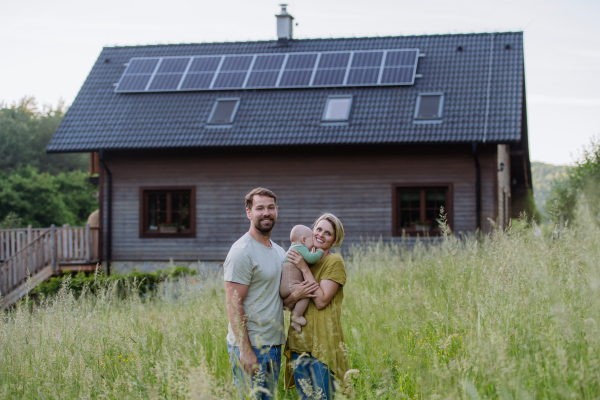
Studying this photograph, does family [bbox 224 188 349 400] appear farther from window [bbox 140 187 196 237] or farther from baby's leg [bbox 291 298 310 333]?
window [bbox 140 187 196 237]

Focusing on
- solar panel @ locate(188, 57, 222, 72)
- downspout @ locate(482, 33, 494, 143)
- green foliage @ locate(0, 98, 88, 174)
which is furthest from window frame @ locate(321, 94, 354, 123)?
green foliage @ locate(0, 98, 88, 174)

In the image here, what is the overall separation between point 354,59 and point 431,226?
19.0 ft

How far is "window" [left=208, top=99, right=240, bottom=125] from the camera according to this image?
16719mm

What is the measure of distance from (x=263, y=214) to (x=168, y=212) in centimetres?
1327

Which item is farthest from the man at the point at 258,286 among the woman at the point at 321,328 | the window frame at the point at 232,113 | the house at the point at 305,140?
the window frame at the point at 232,113

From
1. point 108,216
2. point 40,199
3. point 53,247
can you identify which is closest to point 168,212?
point 108,216

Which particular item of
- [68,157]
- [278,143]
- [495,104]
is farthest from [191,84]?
[68,157]

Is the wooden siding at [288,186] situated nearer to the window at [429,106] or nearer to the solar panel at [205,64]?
the window at [429,106]

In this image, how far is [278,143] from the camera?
1579cm

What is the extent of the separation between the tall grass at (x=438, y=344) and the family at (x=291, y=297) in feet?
0.88

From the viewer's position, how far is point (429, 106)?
16.1 m

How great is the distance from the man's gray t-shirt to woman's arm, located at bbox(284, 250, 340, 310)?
216 mm

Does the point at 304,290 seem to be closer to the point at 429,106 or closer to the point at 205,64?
the point at 429,106

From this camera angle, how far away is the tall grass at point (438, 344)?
2934 millimetres
